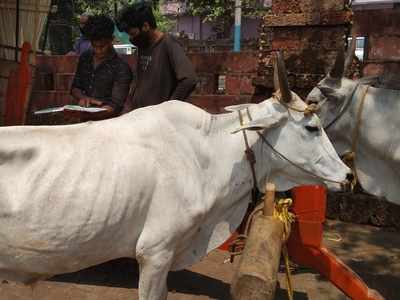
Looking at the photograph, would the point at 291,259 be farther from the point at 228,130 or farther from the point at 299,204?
the point at 228,130

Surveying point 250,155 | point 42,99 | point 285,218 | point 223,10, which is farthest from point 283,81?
point 223,10

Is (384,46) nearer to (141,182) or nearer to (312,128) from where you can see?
(312,128)

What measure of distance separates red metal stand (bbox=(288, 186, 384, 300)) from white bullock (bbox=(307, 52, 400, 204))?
0.37m

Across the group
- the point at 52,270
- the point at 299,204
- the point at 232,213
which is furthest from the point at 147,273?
the point at 299,204

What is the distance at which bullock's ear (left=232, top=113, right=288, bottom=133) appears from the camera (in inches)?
Answer: 87.9

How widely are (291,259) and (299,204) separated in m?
0.39

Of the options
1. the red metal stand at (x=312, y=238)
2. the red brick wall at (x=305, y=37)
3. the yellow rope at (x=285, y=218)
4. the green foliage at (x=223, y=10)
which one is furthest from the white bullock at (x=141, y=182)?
the green foliage at (x=223, y=10)

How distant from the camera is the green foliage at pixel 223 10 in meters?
19.2

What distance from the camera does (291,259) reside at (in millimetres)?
3037

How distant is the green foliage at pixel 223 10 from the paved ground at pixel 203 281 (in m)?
15.6

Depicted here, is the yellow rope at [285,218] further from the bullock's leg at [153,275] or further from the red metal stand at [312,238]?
the bullock's leg at [153,275]

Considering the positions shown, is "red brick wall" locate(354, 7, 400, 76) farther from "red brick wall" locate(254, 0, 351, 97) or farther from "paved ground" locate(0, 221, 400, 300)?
"paved ground" locate(0, 221, 400, 300)

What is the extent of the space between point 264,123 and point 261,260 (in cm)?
73

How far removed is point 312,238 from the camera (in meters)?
2.85
